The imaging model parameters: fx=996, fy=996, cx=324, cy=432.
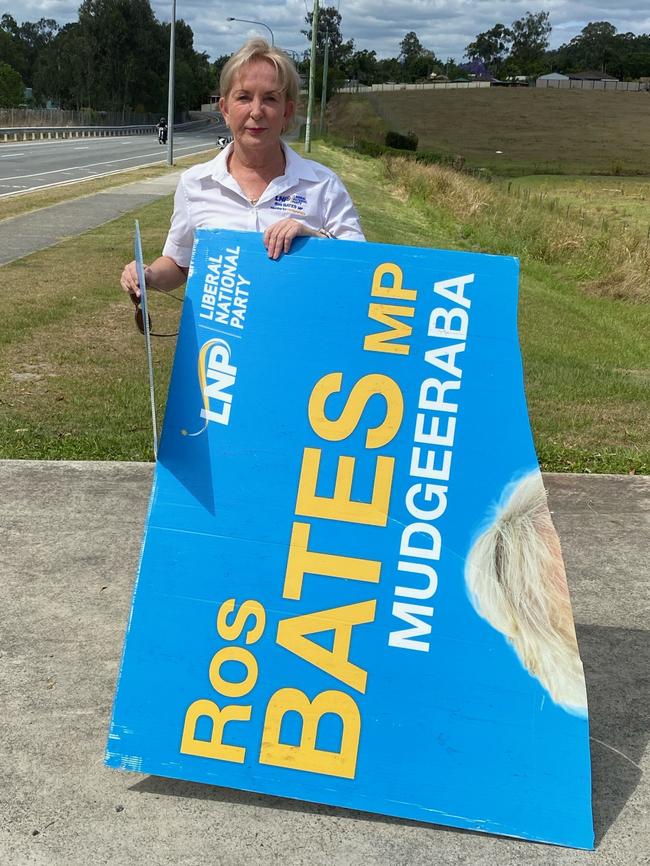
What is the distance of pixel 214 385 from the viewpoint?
2.76 m

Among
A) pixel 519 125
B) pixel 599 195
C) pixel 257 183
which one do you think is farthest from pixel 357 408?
pixel 519 125

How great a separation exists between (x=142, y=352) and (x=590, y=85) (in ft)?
447

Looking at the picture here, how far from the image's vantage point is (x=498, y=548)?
2676mm

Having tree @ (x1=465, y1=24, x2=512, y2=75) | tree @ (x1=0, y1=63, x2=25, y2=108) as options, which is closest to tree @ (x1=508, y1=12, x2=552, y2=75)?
tree @ (x1=465, y1=24, x2=512, y2=75)

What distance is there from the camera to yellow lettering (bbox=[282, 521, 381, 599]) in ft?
8.80

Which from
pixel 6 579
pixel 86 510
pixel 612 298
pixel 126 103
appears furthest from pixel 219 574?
pixel 126 103

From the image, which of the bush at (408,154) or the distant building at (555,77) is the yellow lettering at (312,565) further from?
the distant building at (555,77)

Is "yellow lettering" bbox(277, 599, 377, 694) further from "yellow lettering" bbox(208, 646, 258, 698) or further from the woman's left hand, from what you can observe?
the woman's left hand

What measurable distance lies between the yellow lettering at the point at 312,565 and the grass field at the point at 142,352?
284 cm

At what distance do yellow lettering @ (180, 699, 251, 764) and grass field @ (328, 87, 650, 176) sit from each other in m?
51.4

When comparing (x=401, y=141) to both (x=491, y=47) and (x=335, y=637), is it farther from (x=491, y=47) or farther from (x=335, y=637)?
(x=491, y=47)

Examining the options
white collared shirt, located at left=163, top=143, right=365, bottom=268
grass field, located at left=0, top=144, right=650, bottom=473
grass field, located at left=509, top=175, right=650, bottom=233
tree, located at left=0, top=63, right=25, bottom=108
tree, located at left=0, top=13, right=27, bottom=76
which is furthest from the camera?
tree, located at left=0, top=13, right=27, bottom=76

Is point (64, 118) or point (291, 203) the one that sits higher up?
point (291, 203)

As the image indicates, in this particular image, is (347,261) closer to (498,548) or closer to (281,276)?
(281,276)
